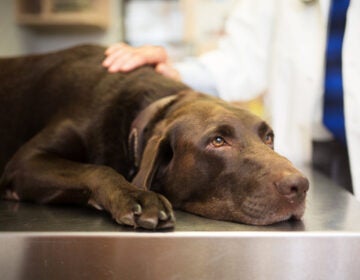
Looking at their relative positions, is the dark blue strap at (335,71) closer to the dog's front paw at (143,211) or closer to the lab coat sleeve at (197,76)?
the lab coat sleeve at (197,76)

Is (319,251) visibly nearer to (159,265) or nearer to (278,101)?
(159,265)

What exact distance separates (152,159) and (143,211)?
253mm

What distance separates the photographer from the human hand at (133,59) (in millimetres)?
1400

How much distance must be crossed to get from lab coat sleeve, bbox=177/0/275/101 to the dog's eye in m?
0.80

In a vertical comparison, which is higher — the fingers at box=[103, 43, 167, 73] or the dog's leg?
the fingers at box=[103, 43, 167, 73]

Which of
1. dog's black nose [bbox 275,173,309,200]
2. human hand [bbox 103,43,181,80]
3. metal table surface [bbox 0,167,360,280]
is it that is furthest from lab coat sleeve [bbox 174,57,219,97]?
metal table surface [bbox 0,167,360,280]

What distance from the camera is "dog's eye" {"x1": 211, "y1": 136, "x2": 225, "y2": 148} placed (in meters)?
1.02

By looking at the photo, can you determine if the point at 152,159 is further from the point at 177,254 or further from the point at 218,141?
the point at 177,254

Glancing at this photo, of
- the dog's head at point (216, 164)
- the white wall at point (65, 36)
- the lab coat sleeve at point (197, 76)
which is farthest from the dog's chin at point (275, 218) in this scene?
the white wall at point (65, 36)

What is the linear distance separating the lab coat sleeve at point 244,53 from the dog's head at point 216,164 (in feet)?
2.10

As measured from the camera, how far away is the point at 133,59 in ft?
4.71

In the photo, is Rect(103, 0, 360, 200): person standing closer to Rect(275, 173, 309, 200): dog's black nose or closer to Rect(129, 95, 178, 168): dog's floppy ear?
Rect(129, 95, 178, 168): dog's floppy ear

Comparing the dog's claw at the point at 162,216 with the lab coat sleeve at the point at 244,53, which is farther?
the lab coat sleeve at the point at 244,53

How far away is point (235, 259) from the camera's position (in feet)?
2.34
